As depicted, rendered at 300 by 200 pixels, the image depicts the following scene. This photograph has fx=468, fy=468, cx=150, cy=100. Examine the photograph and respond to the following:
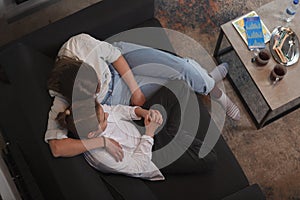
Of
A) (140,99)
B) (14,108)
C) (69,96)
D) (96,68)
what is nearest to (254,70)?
(140,99)

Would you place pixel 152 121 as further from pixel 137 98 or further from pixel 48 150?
pixel 48 150

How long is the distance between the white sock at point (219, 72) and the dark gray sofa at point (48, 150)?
42cm

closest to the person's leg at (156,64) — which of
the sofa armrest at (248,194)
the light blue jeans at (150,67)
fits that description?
the light blue jeans at (150,67)

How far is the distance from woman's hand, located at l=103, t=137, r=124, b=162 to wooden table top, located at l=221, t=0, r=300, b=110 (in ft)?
2.45

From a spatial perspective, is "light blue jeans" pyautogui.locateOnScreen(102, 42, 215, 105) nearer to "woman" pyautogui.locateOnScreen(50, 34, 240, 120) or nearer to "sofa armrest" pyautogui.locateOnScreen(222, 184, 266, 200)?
"woman" pyautogui.locateOnScreen(50, 34, 240, 120)

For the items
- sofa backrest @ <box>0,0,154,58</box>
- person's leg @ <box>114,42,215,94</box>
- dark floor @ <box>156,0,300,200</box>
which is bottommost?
dark floor @ <box>156,0,300,200</box>

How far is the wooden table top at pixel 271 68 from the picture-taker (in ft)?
6.83

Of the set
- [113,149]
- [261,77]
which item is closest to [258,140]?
[261,77]

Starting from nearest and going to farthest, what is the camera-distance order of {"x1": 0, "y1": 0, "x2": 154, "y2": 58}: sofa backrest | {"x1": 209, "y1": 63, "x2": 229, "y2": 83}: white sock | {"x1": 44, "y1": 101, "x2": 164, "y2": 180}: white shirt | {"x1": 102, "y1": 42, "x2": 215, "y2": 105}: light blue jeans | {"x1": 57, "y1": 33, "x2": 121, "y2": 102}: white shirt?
{"x1": 44, "y1": 101, "x2": 164, "y2": 180}: white shirt → {"x1": 57, "y1": 33, "x2": 121, "y2": 102}: white shirt → {"x1": 0, "y1": 0, "x2": 154, "y2": 58}: sofa backrest → {"x1": 102, "y1": 42, "x2": 215, "y2": 105}: light blue jeans → {"x1": 209, "y1": 63, "x2": 229, "y2": 83}: white sock

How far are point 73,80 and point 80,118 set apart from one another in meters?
0.14

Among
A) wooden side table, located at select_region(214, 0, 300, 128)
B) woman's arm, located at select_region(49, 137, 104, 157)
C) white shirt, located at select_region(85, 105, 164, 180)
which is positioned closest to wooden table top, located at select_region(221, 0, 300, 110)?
wooden side table, located at select_region(214, 0, 300, 128)

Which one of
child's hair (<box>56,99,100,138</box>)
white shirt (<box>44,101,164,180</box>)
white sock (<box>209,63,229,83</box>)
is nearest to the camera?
child's hair (<box>56,99,100,138</box>)

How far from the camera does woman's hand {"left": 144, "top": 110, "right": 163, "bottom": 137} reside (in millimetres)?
1871

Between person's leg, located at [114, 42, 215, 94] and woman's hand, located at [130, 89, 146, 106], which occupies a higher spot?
person's leg, located at [114, 42, 215, 94]
